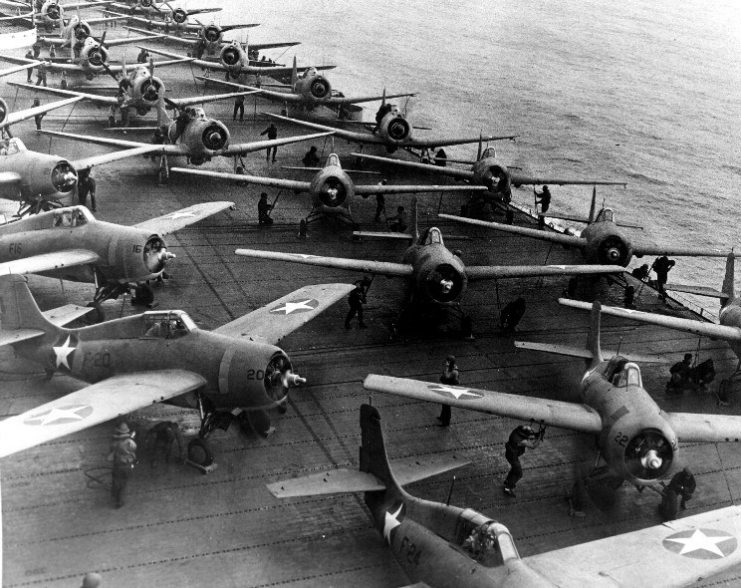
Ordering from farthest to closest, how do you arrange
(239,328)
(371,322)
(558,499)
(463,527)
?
(371,322) < (239,328) < (558,499) < (463,527)

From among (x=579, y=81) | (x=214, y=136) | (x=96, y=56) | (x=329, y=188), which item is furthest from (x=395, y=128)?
(x=579, y=81)

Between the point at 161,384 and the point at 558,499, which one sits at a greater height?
the point at 161,384

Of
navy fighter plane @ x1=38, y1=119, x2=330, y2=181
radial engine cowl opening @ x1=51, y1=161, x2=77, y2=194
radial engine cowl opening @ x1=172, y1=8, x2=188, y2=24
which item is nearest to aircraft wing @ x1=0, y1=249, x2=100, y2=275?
radial engine cowl opening @ x1=51, y1=161, x2=77, y2=194

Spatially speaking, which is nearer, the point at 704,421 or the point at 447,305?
the point at 704,421

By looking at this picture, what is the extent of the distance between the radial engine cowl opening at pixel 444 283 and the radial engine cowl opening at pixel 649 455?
7.61 metres

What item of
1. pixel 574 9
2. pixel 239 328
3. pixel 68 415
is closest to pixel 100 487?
pixel 68 415

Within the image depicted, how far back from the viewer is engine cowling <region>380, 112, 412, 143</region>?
3809cm

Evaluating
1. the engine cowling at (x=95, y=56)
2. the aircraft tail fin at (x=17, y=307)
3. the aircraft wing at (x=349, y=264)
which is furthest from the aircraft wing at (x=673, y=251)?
the engine cowling at (x=95, y=56)

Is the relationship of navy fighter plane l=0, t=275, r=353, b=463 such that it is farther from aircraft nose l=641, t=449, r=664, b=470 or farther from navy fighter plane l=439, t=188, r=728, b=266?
navy fighter plane l=439, t=188, r=728, b=266

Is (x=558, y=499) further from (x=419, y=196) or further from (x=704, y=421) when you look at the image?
(x=419, y=196)

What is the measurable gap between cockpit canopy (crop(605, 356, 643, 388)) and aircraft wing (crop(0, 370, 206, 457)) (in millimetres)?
7916

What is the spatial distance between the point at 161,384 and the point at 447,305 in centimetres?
885

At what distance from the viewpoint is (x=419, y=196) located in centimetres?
3541

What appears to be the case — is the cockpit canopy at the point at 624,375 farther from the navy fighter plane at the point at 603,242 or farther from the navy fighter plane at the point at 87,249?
the navy fighter plane at the point at 87,249
